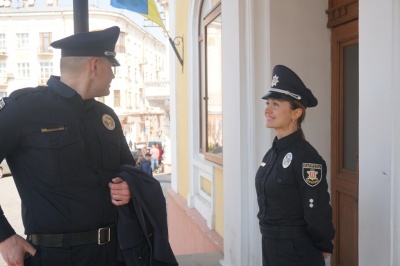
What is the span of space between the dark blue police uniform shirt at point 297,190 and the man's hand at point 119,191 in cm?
89

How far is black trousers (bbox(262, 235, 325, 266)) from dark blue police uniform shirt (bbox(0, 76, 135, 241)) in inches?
40.4

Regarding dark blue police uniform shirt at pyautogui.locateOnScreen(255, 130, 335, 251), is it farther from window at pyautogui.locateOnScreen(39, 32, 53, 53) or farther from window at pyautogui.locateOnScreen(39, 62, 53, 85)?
window at pyautogui.locateOnScreen(39, 32, 53, 53)

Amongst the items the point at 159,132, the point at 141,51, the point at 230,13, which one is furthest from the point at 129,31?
the point at 230,13

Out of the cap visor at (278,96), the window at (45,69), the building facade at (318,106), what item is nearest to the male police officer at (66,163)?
the cap visor at (278,96)

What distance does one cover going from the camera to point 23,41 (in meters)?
42.5

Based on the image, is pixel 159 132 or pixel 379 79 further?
pixel 159 132

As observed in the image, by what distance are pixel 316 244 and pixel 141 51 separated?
159ft

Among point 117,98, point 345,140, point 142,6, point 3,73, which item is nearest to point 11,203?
point 142,6

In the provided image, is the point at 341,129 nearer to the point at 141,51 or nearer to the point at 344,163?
the point at 344,163

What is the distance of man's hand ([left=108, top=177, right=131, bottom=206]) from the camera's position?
2.23 m

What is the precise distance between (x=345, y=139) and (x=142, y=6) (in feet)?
15.7

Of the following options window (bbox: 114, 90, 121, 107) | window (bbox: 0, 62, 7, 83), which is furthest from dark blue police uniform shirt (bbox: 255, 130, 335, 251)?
window (bbox: 0, 62, 7, 83)

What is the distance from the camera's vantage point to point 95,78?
2291mm

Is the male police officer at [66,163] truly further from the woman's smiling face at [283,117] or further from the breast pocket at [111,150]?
the woman's smiling face at [283,117]
